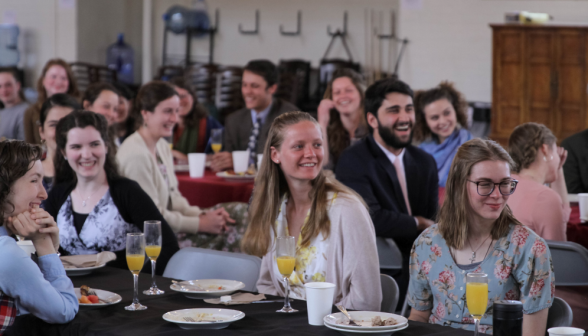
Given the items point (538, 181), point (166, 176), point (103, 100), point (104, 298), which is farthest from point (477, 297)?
point (103, 100)

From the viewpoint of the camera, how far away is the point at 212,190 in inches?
173

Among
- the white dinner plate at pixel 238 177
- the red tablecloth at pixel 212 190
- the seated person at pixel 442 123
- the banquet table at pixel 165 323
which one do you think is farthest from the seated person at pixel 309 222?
the seated person at pixel 442 123

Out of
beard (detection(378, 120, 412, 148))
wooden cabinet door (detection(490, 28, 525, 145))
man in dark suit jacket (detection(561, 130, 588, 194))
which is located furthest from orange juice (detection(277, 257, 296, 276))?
wooden cabinet door (detection(490, 28, 525, 145))

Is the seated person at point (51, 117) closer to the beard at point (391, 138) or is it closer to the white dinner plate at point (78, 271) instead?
the white dinner plate at point (78, 271)

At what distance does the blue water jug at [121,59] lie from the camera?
431 inches

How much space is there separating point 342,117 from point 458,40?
183 inches

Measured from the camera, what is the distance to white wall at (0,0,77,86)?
10.4 meters

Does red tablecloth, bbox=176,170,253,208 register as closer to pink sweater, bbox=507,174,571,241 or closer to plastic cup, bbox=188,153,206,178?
plastic cup, bbox=188,153,206,178

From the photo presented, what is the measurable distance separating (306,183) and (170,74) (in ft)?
27.2

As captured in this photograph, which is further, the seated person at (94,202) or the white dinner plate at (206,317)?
the seated person at (94,202)

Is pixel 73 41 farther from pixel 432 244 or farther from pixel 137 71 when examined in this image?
pixel 432 244

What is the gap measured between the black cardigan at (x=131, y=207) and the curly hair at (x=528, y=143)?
1.55m

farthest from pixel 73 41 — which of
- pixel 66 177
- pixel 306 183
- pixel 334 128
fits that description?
pixel 306 183

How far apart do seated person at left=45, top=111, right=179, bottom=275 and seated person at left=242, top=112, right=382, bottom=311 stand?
0.64m
